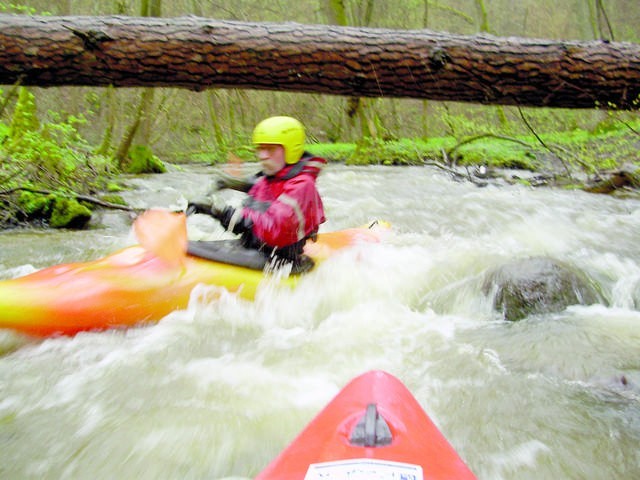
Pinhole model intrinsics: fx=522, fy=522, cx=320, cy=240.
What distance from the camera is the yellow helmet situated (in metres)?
3.28

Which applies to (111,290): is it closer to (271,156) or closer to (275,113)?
(271,156)

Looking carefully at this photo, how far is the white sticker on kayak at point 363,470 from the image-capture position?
1151 millimetres

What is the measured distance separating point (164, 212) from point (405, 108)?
15613 millimetres

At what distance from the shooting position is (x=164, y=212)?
336 cm

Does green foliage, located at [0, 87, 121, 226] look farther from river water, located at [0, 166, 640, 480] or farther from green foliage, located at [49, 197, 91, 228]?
river water, located at [0, 166, 640, 480]

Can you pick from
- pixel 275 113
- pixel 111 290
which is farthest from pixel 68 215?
pixel 275 113

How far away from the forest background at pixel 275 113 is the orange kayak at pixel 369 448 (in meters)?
3.33

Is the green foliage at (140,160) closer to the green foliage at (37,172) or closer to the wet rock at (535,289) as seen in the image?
the green foliage at (37,172)

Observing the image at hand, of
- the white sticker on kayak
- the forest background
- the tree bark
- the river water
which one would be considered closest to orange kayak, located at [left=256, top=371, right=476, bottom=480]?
the white sticker on kayak

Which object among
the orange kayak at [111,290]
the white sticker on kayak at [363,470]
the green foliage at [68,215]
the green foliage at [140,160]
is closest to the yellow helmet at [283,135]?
the orange kayak at [111,290]

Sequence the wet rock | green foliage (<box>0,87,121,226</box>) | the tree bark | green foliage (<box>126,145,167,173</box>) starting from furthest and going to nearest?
1. green foliage (<box>126,145,167,173</box>)
2. green foliage (<box>0,87,121,226</box>)
3. the tree bark
4. the wet rock

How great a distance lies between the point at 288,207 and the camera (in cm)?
318

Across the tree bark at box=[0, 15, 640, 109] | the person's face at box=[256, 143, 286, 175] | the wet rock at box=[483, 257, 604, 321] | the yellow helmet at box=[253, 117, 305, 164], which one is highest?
the tree bark at box=[0, 15, 640, 109]

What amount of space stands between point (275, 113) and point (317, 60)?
11345mm
